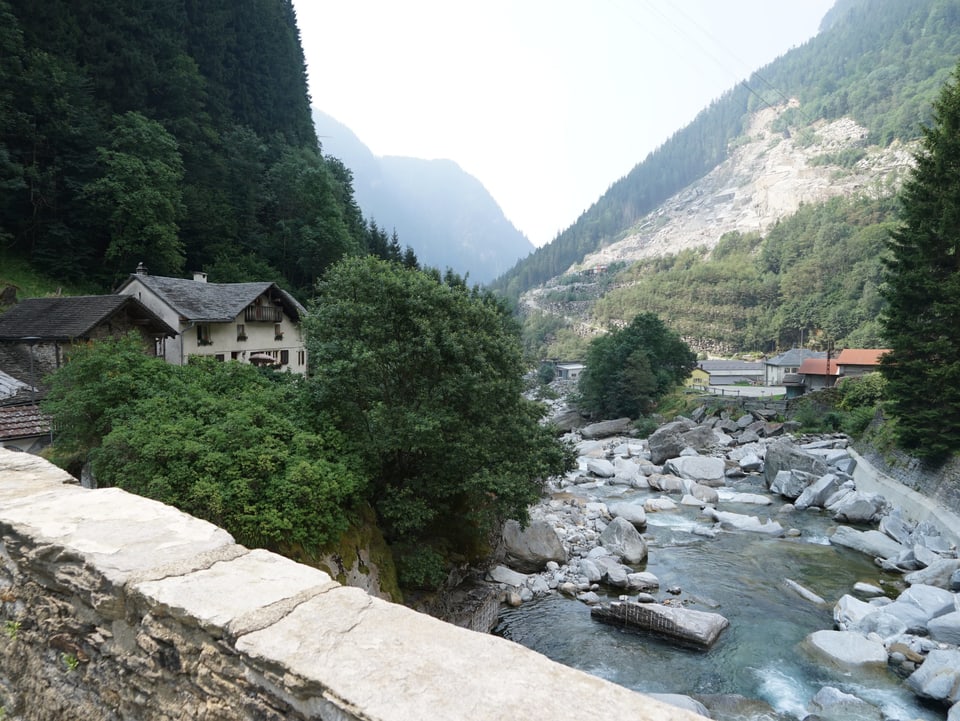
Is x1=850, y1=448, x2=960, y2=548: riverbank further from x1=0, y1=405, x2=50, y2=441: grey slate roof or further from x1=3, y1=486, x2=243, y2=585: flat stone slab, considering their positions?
x1=0, y1=405, x2=50, y2=441: grey slate roof

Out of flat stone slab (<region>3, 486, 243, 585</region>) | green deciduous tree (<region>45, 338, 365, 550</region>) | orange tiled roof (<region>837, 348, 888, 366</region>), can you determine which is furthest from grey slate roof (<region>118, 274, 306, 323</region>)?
orange tiled roof (<region>837, 348, 888, 366</region>)

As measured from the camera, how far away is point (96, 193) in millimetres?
31938

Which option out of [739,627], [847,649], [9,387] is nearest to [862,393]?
[739,627]

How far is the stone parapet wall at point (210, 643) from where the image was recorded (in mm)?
2457

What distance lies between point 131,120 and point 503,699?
43434 millimetres

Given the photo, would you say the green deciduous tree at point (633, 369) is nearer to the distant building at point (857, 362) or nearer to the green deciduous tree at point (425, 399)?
the distant building at point (857, 362)

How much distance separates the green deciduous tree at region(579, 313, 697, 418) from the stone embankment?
14103mm

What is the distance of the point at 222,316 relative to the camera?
1073 inches

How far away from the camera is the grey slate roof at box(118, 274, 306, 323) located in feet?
85.9

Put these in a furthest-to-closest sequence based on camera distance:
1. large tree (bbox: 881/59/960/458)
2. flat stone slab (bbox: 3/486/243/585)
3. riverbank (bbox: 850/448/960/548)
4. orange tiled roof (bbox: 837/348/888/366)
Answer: orange tiled roof (bbox: 837/348/888/366)
large tree (bbox: 881/59/960/458)
riverbank (bbox: 850/448/960/548)
flat stone slab (bbox: 3/486/243/585)

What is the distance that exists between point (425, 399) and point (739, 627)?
9.92 m

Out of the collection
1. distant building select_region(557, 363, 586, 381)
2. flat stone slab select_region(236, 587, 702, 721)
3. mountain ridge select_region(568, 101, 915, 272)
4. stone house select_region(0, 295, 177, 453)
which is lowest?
distant building select_region(557, 363, 586, 381)

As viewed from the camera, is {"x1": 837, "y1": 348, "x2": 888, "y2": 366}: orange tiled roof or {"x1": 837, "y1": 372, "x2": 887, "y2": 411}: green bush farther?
{"x1": 837, "y1": 348, "x2": 888, "y2": 366}: orange tiled roof

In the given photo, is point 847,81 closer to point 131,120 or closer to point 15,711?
point 131,120
